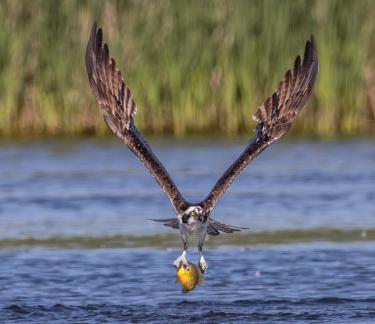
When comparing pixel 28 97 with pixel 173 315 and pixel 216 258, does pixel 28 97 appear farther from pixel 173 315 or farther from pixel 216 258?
pixel 173 315

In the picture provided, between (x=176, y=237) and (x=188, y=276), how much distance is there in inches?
209

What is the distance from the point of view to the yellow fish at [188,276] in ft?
31.0

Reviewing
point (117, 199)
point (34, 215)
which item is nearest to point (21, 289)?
point (34, 215)

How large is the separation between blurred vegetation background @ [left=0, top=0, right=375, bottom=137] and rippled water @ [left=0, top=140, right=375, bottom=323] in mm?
572

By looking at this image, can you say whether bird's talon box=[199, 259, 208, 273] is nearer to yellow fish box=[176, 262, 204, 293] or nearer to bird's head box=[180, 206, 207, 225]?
yellow fish box=[176, 262, 204, 293]

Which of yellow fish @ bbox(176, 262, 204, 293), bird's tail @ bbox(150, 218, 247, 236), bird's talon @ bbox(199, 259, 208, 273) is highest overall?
bird's tail @ bbox(150, 218, 247, 236)

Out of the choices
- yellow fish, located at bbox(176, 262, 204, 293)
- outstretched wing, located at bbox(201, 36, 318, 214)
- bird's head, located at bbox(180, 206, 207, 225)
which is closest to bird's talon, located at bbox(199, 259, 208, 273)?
yellow fish, located at bbox(176, 262, 204, 293)

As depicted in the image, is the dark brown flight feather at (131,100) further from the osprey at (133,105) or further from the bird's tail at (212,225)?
the bird's tail at (212,225)

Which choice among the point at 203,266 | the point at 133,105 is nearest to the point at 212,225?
the point at 203,266

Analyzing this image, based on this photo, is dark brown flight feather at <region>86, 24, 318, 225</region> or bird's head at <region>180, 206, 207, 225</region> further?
dark brown flight feather at <region>86, 24, 318, 225</region>

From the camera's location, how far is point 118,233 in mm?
14586

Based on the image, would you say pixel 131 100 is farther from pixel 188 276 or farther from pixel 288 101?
pixel 188 276

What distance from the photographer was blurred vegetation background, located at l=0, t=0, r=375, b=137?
68.1 ft

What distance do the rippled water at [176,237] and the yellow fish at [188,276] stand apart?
1.12 m
